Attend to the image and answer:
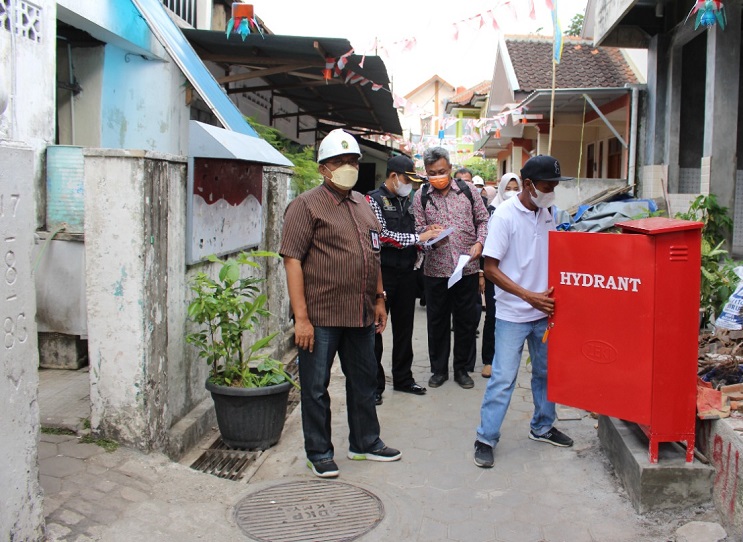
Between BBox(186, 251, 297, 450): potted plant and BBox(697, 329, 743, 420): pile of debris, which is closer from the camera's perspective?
BBox(697, 329, 743, 420): pile of debris

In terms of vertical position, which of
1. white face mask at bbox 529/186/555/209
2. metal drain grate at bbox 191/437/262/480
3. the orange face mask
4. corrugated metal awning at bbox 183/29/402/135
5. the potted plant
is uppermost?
corrugated metal awning at bbox 183/29/402/135

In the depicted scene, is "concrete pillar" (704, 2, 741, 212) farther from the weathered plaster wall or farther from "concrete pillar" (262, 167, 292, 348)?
the weathered plaster wall

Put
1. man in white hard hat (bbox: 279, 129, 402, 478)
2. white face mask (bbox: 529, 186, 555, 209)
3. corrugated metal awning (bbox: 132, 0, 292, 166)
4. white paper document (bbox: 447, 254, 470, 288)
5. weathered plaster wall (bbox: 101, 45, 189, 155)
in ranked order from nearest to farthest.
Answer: man in white hard hat (bbox: 279, 129, 402, 478) < white face mask (bbox: 529, 186, 555, 209) < white paper document (bbox: 447, 254, 470, 288) < corrugated metal awning (bbox: 132, 0, 292, 166) < weathered plaster wall (bbox: 101, 45, 189, 155)

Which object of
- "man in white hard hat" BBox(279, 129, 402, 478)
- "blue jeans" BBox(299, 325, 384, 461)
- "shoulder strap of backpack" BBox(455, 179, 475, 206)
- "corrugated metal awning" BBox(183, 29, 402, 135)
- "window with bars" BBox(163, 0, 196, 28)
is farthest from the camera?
"window with bars" BBox(163, 0, 196, 28)

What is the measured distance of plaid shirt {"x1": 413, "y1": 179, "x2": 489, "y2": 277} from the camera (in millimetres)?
6004

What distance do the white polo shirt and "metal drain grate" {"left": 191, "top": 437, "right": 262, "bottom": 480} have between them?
190cm

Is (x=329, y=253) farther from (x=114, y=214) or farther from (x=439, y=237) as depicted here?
(x=439, y=237)

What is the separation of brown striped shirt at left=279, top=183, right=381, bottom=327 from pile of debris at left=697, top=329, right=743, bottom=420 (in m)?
1.95

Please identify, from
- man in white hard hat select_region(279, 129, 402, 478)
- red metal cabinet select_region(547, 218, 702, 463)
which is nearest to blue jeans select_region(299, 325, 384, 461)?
man in white hard hat select_region(279, 129, 402, 478)

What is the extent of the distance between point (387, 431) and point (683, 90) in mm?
9039

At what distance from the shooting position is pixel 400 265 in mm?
5730

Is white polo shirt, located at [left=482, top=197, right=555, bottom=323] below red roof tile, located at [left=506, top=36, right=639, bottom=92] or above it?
below

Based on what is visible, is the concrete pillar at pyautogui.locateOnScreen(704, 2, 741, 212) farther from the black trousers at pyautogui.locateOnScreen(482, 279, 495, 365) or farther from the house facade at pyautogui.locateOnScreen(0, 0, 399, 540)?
the house facade at pyautogui.locateOnScreen(0, 0, 399, 540)

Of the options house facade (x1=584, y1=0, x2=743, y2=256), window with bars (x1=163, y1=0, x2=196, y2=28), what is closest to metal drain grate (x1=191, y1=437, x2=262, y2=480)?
window with bars (x1=163, y1=0, x2=196, y2=28)
